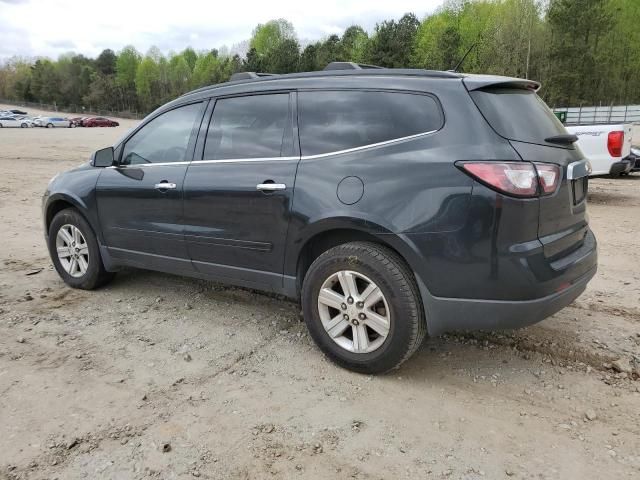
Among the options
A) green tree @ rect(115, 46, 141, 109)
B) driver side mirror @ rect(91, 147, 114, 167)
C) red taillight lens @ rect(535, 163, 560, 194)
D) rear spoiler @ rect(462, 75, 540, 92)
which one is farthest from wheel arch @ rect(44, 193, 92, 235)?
green tree @ rect(115, 46, 141, 109)

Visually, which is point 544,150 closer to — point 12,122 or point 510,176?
point 510,176

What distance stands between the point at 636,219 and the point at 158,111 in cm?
727

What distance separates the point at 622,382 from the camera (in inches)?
132

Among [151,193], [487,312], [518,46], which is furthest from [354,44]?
[487,312]

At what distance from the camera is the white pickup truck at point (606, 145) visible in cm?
1009

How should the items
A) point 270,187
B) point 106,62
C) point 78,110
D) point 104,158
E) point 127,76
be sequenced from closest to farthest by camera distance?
point 270,187 < point 104,158 < point 78,110 < point 127,76 < point 106,62

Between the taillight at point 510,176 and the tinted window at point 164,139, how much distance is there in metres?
2.29

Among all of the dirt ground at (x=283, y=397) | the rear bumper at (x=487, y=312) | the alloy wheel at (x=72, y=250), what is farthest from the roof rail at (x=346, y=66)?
the alloy wheel at (x=72, y=250)

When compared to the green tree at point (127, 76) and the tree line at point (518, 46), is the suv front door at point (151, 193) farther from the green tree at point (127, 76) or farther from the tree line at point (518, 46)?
the green tree at point (127, 76)

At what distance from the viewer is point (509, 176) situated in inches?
116

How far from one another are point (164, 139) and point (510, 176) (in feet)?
9.24

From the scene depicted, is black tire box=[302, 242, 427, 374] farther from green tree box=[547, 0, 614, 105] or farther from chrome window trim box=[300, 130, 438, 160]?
green tree box=[547, 0, 614, 105]

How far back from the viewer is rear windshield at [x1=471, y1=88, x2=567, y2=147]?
3119mm

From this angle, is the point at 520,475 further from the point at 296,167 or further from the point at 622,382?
the point at 296,167
